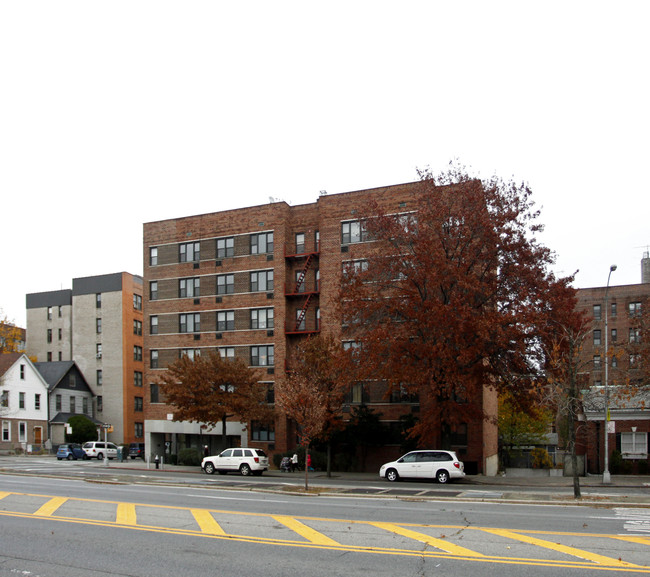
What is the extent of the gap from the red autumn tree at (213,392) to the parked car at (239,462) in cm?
312

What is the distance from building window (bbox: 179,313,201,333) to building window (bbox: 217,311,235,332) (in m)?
1.82

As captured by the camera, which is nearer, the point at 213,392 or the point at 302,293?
the point at 213,392

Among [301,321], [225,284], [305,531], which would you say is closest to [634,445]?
[301,321]

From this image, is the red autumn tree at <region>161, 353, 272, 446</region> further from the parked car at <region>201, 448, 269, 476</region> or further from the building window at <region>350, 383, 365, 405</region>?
the building window at <region>350, 383, 365, 405</region>

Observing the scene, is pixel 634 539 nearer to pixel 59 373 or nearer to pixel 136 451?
pixel 136 451

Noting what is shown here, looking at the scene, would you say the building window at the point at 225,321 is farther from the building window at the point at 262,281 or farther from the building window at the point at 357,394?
the building window at the point at 357,394

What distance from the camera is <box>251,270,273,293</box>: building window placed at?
47062mm

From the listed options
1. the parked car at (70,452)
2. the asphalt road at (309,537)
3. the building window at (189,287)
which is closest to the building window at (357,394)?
the building window at (189,287)

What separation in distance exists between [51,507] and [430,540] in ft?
37.9

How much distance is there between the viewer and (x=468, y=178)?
33688mm

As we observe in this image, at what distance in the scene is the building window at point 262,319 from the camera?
153 feet

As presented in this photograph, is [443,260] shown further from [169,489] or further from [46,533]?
[46,533]

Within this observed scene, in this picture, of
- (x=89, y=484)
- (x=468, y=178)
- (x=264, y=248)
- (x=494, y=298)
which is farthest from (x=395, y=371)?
(x=264, y=248)

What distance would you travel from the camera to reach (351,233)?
145ft
